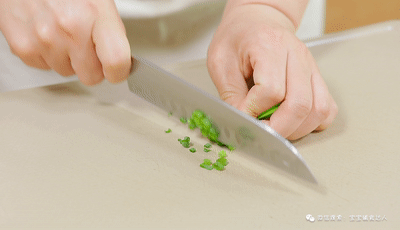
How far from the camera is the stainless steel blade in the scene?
83cm

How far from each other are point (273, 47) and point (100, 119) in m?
0.53

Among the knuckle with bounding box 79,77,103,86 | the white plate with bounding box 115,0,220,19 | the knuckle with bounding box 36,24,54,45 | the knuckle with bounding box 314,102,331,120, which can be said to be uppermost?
the knuckle with bounding box 36,24,54,45

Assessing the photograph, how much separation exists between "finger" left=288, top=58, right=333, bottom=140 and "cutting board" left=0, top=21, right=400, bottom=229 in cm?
4

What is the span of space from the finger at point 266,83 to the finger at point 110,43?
335 mm

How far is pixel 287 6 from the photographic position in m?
1.25

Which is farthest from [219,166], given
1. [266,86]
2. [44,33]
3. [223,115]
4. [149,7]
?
[149,7]

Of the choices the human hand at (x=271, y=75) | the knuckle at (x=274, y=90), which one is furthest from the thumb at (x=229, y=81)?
the knuckle at (x=274, y=90)

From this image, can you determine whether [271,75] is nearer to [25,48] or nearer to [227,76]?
[227,76]

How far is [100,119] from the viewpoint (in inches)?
43.5

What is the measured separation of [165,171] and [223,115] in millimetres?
194

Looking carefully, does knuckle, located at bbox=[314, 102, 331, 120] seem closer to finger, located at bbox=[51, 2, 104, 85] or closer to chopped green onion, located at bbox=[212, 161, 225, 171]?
chopped green onion, located at bbox=[212, 161, 225, 171]

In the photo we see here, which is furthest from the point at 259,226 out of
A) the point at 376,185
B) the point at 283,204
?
the point at 376,185

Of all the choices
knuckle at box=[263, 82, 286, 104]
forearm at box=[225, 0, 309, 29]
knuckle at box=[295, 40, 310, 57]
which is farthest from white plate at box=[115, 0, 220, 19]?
knuckle at box=[263, 82, 286, 104]

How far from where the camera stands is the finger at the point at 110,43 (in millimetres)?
978
